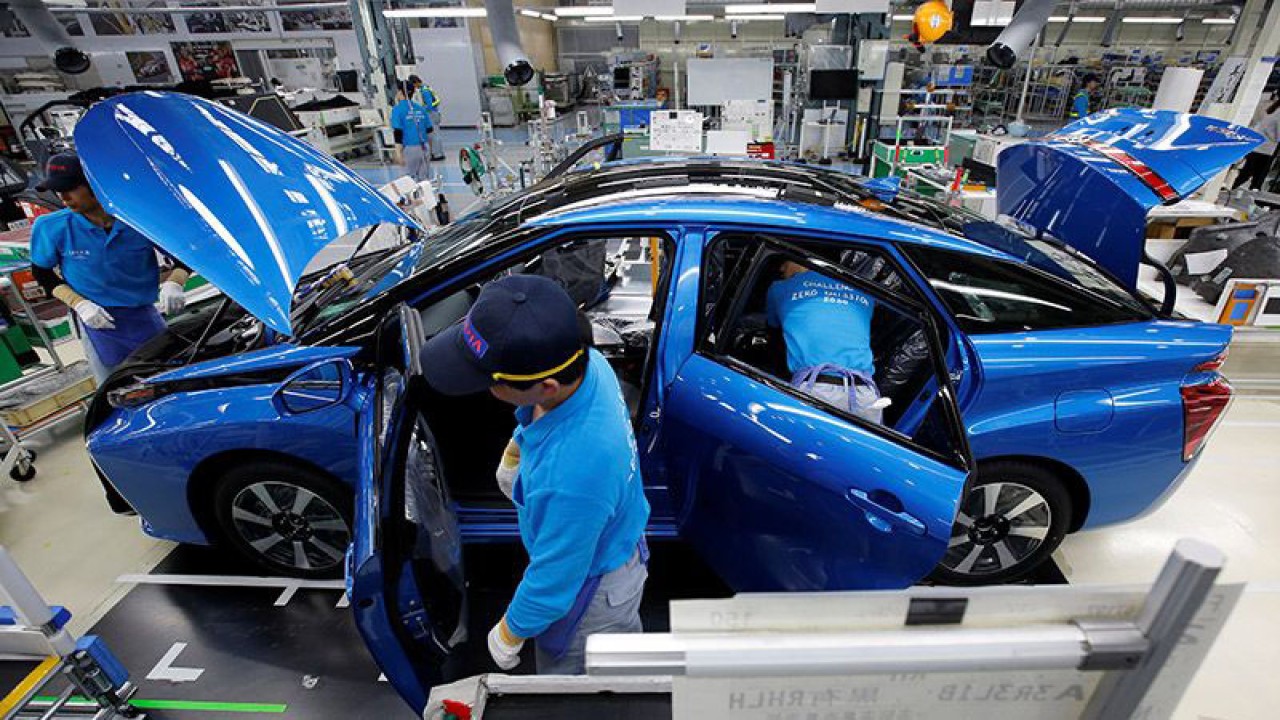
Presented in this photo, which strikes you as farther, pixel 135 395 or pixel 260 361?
pixel 135 395

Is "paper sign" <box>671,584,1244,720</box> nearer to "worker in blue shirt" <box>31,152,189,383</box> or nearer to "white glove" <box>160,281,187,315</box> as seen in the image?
"worker in blue shirt" <box>31,152,189,383</box>

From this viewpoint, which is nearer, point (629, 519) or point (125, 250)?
point (629, 519)

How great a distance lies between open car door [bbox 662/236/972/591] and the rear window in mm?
403

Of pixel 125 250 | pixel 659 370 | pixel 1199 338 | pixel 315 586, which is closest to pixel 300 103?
pixel 125 250

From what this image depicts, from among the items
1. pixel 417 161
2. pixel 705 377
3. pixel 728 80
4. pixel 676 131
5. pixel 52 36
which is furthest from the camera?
pixel 417 161

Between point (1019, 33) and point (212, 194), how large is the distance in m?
6.24

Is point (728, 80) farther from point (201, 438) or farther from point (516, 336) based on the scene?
point (516, 336)

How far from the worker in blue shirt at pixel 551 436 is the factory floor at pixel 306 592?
1255mm

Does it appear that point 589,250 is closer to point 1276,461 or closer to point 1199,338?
point 1199,338

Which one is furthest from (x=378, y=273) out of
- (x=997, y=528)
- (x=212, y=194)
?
(x=997, y=528)

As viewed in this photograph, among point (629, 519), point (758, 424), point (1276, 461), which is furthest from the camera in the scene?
point (1276, 461)

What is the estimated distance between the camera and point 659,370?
2.07 metres

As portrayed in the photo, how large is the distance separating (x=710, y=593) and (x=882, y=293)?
152 cm

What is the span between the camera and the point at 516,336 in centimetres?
123
